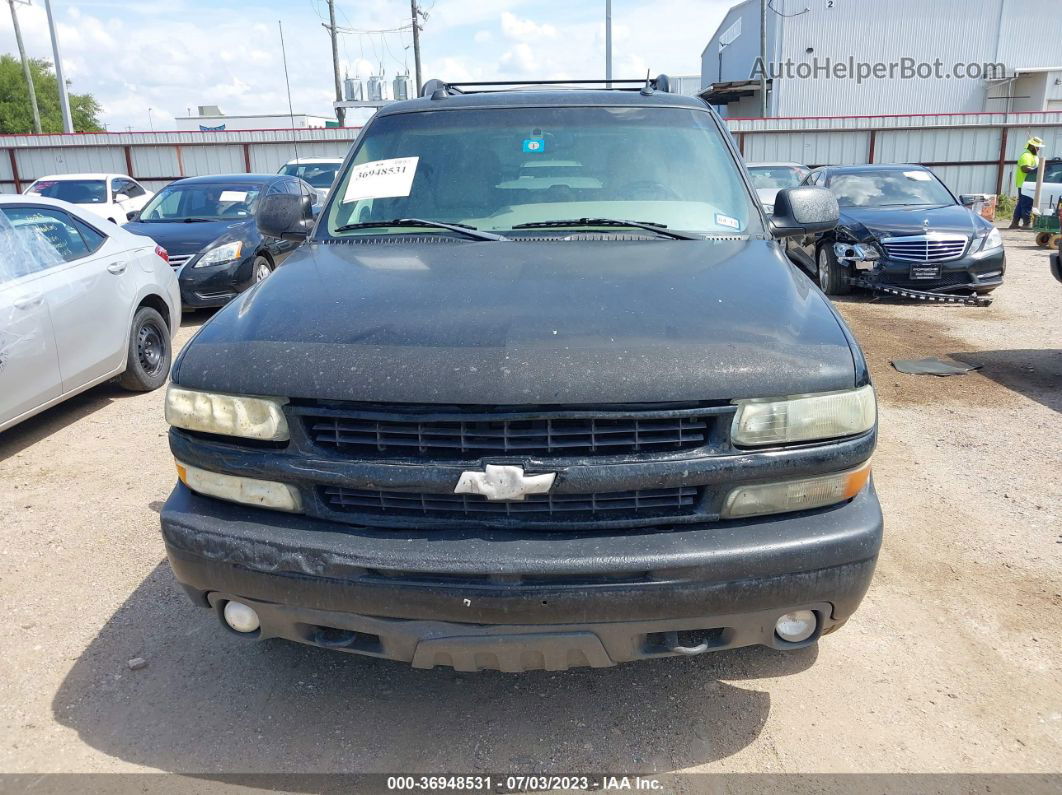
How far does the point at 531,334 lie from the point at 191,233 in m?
8.27

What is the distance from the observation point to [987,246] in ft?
31.8

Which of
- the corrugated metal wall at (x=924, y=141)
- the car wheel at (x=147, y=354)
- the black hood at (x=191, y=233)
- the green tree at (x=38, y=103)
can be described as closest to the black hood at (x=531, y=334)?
the car wheel at (x=147, y=354)

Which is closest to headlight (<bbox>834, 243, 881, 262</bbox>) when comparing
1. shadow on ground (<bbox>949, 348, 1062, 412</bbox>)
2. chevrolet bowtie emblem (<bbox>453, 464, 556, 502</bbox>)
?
shadow on ground (<bbox>949, 348, 1062, 412</bbox>)

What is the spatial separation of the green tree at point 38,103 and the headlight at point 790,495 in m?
69.8

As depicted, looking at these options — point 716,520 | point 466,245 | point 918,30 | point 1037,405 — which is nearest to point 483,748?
point 716,520

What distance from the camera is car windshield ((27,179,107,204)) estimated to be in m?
14.4

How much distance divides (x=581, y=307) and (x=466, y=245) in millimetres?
834

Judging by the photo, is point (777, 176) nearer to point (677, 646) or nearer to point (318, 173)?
point (318, 173)

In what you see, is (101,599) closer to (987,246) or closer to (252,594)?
(252,594)

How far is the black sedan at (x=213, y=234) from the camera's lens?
8938 millimetres

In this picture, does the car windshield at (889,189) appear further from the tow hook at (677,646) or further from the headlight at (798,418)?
the tow hook at (677,646)

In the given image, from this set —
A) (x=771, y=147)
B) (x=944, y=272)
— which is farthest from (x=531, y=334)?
(x=771, y=147)

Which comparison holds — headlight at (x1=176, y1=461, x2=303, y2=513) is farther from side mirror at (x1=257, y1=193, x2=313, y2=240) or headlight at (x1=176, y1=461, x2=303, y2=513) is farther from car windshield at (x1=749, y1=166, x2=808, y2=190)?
car windshield at (x1=749, y1=166, x2=808, y2=190)

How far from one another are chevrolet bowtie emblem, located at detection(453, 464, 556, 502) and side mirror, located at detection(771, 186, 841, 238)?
196cm
